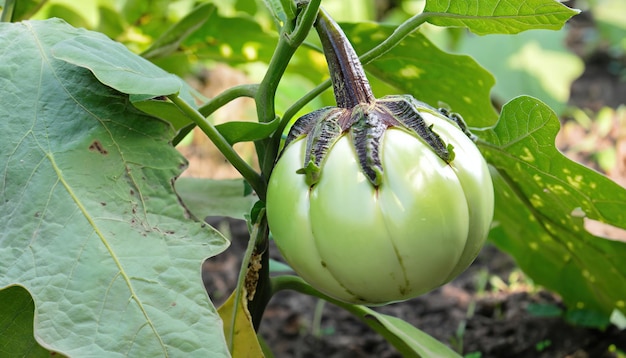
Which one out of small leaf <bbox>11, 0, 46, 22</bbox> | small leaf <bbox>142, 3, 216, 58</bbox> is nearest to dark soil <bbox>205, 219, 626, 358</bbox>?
small leaf <bbox>142, 3, 216, 58</bbox>

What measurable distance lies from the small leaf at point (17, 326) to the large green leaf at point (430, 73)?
1.68ft

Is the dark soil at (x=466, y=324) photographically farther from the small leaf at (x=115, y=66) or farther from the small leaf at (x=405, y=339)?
the small leaf at (x=115, y=66)

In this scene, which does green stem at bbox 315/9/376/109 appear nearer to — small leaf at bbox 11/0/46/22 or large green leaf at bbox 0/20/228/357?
large green leaf at bbox 0/20/228/357

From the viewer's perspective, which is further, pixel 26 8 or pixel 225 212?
pixel 26 8

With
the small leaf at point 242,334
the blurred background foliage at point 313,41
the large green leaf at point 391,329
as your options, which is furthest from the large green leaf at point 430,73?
the small leaf at point 242,334

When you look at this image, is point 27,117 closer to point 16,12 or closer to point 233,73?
point 16,12

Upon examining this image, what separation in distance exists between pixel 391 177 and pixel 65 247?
270 mm

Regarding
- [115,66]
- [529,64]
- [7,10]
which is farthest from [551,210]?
[529,64]

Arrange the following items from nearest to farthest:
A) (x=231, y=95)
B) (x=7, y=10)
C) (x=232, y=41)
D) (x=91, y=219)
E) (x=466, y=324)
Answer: (x=91, y=219) < (x=231, y=95) < (x=7, y=10) < (x=232, y=41) < (x=466, y=324)

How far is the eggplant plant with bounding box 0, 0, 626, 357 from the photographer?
561 millimetres

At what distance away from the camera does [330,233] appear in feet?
1.84

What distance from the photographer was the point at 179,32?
1.01m

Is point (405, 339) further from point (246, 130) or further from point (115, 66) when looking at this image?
point (115, 66)

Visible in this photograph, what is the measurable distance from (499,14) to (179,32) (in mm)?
481
